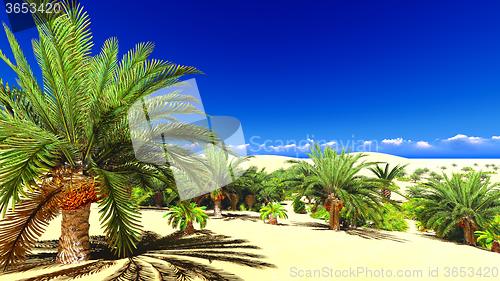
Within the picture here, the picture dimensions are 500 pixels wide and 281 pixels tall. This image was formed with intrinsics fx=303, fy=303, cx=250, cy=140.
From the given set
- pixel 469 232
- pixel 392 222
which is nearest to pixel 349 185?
pixel 469 232

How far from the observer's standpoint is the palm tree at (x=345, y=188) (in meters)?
11.2

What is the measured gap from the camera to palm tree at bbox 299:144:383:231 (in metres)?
11.2

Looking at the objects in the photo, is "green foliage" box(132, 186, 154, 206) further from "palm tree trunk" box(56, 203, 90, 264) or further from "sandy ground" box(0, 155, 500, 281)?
"sandy ground" box(0, 155, 500, 281)

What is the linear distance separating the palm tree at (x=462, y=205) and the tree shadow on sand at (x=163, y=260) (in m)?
7.83

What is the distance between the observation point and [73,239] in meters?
6.44

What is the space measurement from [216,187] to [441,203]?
10021 millimetres

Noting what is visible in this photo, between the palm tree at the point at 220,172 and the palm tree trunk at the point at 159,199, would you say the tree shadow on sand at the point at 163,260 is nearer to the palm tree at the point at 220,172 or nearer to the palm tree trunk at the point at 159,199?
the palm tree at the point at 220,172

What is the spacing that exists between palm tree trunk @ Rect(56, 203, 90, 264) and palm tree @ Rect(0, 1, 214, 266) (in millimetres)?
19

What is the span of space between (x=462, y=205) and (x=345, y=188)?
4.23m

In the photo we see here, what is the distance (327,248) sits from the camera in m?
8.56

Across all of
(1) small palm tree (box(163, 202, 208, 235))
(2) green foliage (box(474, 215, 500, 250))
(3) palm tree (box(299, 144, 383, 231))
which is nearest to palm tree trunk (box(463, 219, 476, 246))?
(2) green foliage (box(474, 215, 500, 250))

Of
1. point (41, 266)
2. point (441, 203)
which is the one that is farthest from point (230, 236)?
point (441, 203)

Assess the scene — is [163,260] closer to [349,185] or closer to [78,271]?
[78,271]

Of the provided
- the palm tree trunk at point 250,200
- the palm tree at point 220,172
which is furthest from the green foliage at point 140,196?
the palm tree trunk at point 250,200
